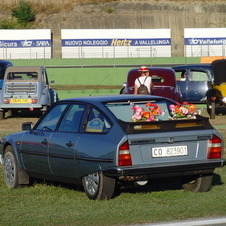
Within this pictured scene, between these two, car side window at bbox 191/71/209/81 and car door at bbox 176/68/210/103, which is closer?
car door at bbox 176/68/210/103

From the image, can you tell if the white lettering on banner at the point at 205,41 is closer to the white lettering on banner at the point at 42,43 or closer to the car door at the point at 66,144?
the white lettering on banner at the point at 42,43

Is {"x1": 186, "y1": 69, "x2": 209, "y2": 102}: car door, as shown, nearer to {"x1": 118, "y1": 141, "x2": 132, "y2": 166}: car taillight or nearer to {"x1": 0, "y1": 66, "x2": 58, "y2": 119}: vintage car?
{"x1": 0, "y1": 66, "x2": 58, "y2": 119}: vintage car

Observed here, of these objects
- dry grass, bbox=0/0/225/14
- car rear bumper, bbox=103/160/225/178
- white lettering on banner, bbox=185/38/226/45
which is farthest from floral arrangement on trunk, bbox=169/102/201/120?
dry grass, bbox=0/0/225/14

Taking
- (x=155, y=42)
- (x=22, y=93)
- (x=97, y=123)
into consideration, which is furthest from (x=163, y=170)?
(x=155, y=42)

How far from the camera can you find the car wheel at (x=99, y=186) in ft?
29.3

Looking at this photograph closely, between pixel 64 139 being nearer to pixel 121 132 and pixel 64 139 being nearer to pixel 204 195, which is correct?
pixel 121 132

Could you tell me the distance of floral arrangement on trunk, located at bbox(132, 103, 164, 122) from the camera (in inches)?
357

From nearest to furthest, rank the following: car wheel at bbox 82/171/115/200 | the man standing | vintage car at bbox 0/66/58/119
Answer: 1. car wheel at bbox 82/171/115/200
2. the man standing
3. vintage car at bbox 0/66/58/119

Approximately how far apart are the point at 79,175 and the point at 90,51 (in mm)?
63844

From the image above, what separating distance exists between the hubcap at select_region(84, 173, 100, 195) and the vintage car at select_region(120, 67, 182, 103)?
13.2 meters

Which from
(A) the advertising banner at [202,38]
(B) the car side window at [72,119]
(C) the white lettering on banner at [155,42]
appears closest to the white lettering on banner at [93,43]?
(C) the white lettering on banner at [155,42]

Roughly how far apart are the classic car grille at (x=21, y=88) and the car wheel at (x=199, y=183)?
677 inches

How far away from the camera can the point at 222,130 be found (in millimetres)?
20594

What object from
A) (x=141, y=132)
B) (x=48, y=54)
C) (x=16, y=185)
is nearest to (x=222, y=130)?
(x=16, y=185)
